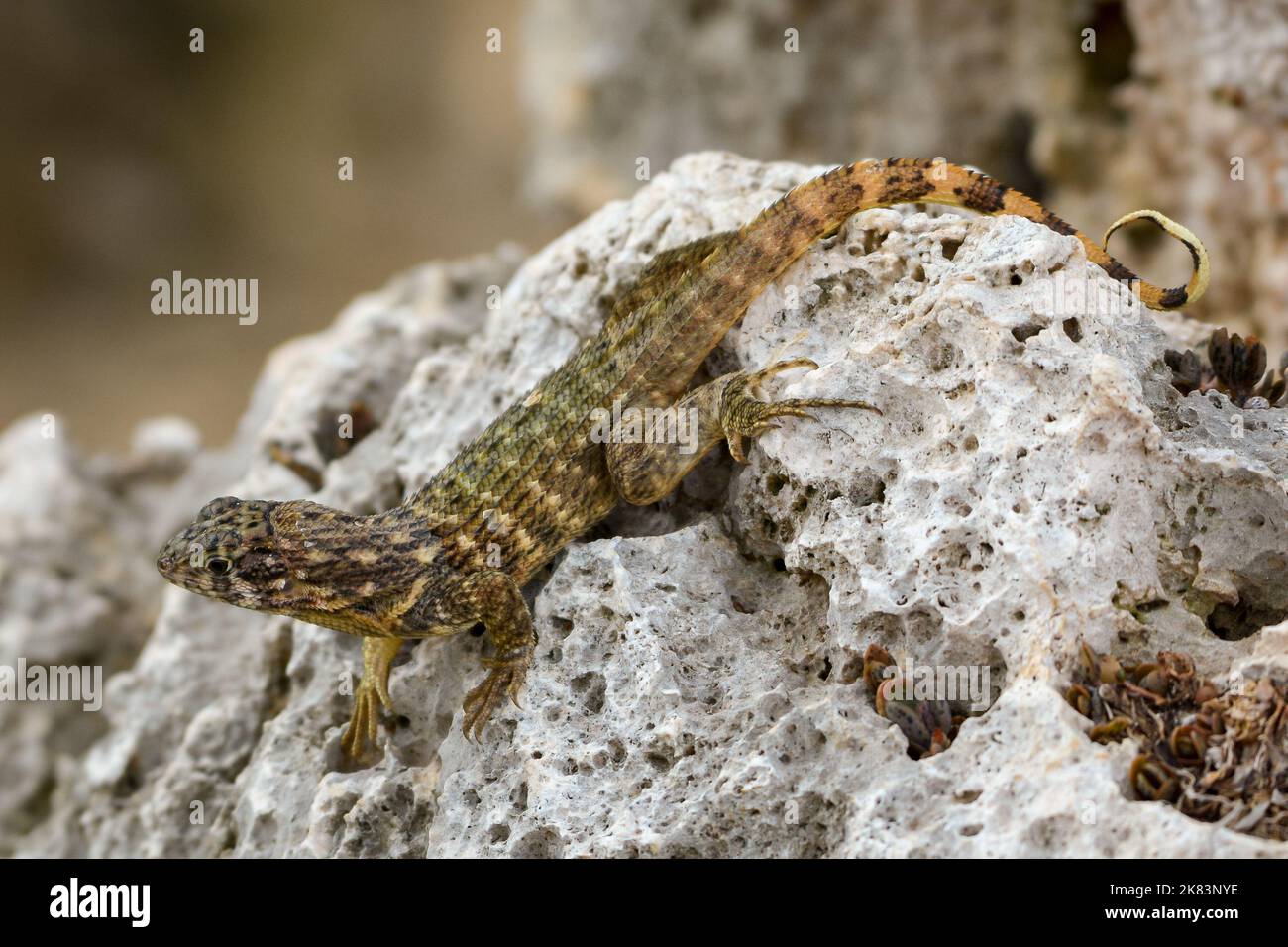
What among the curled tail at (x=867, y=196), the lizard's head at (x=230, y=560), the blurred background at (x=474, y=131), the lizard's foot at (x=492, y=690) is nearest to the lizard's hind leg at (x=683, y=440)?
the curled tail at (x=867, y=196)

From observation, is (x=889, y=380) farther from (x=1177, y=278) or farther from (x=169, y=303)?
(x=1177, y=278)

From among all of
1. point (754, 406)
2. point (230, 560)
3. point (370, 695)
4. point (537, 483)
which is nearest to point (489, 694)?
point (370, 695)

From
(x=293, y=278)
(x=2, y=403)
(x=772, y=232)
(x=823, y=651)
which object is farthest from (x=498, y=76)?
(x=823, y=651)

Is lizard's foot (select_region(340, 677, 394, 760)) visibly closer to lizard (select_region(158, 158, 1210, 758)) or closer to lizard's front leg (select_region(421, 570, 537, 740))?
lizard (select_region(158, 158, 1210, 758))

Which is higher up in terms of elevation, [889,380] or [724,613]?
[889,380]

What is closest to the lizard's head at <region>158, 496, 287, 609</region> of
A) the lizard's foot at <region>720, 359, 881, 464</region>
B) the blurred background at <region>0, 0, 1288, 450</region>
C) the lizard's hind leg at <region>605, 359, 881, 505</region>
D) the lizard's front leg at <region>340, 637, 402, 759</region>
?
the lizard's front leg at <region>340, 637, 402, 759</region>

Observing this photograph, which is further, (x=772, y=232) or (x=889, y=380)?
(x=772, y=232)

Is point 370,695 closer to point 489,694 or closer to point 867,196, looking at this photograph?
point 489,694
